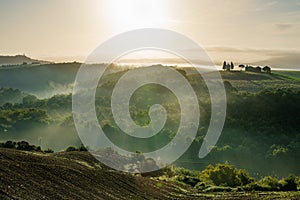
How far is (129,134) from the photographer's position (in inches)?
3233

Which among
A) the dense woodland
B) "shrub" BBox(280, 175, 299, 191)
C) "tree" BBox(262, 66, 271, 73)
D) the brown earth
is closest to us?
the brown earth

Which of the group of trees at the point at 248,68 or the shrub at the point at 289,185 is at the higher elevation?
the group of trees at the point at 248,68

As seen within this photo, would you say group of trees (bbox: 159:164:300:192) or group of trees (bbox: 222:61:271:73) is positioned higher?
group of trees (bbox: 222:61:271:73)

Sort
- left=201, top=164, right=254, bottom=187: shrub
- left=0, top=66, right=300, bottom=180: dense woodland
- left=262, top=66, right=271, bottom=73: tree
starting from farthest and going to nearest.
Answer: left=262, top=66, right=271, bottom=73: tree
left=0, top=66, right=300, bottom=180: dense woodland
left=201, top=164, right=254, bottom=187: shrub

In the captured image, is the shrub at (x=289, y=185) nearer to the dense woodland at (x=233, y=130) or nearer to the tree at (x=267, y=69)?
the dense woodland at (x=233, y=130)

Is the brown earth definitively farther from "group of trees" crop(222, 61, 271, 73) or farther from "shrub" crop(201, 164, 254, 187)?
"group of trees" crop(222, 61, 271, 73)

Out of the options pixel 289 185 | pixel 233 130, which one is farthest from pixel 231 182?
pixel 233 130

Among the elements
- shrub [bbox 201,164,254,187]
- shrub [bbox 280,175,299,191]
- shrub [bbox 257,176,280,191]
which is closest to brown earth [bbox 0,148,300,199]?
shrub [bbox 257,176,280,191]

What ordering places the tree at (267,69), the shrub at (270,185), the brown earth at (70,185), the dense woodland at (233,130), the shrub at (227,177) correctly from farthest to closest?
the tree at (267,69)
the dense woodland at (233,130)
the shrub at (227,177)
the shrub at (270,185)
the brown earth at (70,185)

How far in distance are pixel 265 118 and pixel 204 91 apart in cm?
3556

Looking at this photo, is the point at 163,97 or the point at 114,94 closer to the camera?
the point at 163,97

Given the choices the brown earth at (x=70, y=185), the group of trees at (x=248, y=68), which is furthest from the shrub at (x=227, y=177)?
the group of trees at (x=248, y=68)

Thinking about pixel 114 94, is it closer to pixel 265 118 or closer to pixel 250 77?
pixel 250 77

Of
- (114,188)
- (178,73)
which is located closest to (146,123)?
(178,73)
